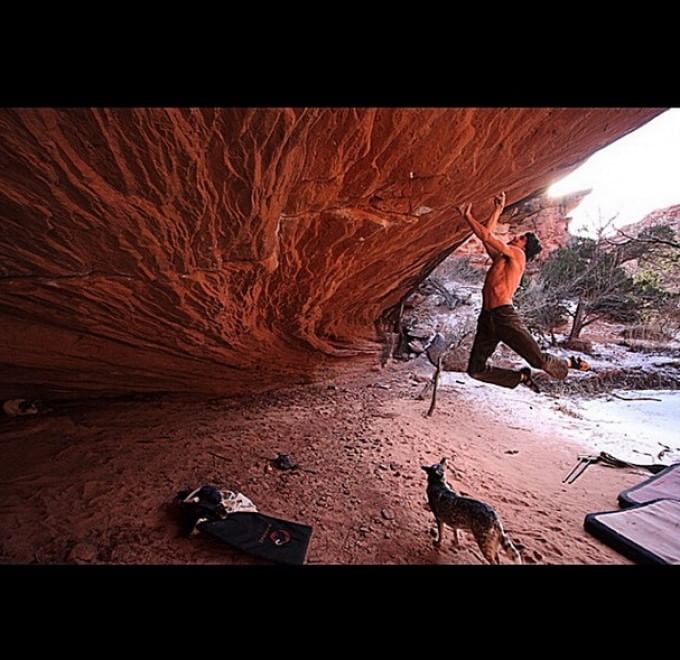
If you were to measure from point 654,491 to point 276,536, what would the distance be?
4331 millimetres

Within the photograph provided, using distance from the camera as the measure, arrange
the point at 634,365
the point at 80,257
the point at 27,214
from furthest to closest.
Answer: the point at 634,365 → the point at 80,257 → the point at 27,214

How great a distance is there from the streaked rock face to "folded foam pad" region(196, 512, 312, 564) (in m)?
2.52

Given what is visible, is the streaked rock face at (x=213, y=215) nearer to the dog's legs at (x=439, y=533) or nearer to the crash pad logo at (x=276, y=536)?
the crash pad logo at (x=276, y=536)

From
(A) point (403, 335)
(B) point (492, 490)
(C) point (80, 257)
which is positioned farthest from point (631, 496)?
(A) point (403, 335)

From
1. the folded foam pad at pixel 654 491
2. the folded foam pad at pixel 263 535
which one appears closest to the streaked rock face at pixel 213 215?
the folded foam pad at pixel 263 535

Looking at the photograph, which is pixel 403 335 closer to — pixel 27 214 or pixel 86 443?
pixel 86 443

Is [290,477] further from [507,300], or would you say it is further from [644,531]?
[644,531]

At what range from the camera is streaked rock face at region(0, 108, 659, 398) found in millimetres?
2242

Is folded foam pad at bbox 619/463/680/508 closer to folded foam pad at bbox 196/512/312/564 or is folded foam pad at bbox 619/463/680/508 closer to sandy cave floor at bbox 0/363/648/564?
sandy cave floor at bbox 0/363/648/564

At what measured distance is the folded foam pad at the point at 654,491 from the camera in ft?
12.4
